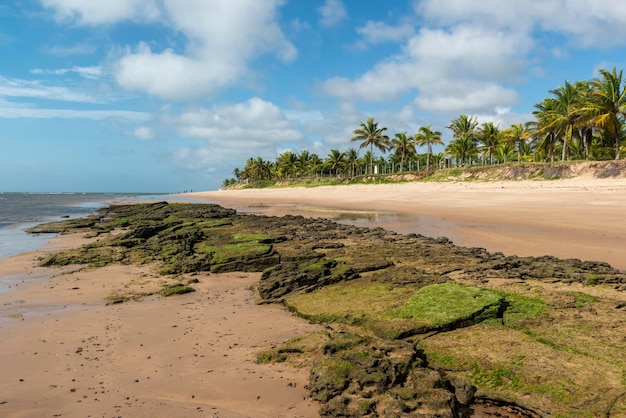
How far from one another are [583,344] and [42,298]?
382 inches

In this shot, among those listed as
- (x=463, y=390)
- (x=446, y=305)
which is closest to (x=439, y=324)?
(x=446, y=305)

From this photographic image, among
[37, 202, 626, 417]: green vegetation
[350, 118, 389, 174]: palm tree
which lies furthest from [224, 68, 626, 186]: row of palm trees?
[37, 202, 626, 417]: green vegetation

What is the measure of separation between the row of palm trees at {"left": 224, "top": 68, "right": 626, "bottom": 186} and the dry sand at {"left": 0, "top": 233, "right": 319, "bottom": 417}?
140 ft

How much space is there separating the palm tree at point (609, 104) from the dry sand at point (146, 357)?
139 ft

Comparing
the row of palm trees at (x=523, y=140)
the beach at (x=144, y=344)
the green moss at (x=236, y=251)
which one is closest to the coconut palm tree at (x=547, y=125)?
the row of palm trees at (x=523, y=140)

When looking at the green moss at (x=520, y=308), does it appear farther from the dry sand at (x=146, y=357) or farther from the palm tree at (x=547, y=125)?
the palm tree at (x=547, y=125)

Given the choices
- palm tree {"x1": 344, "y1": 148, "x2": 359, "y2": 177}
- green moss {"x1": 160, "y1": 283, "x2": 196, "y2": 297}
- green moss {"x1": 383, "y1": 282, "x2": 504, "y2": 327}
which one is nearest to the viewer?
green moss {"x1": 383, "y1": 282, "x2": 504, "y2": 327}

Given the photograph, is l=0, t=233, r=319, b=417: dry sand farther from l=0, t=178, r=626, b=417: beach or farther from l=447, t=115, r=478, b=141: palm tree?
l=447, t=115, r=478, b=141: palm tree

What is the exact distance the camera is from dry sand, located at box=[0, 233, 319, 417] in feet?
13.5

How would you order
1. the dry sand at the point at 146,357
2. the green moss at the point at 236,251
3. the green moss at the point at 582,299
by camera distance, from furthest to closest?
the green moss at the point at 236,251 → the green moss at the point at 582,299 → the dry sand at the point at 146,357

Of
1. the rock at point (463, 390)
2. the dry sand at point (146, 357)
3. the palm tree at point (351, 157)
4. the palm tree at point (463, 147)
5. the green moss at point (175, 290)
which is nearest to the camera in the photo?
the rock at point (463, 390)

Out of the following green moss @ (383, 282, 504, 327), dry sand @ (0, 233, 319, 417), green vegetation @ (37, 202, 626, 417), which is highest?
green moss @ (383, 282, 504, 327)

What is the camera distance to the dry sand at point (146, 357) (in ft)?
13.5

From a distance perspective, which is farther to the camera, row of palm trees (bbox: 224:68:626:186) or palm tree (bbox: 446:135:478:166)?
palm tree (bbox: 446:135:478:166)
